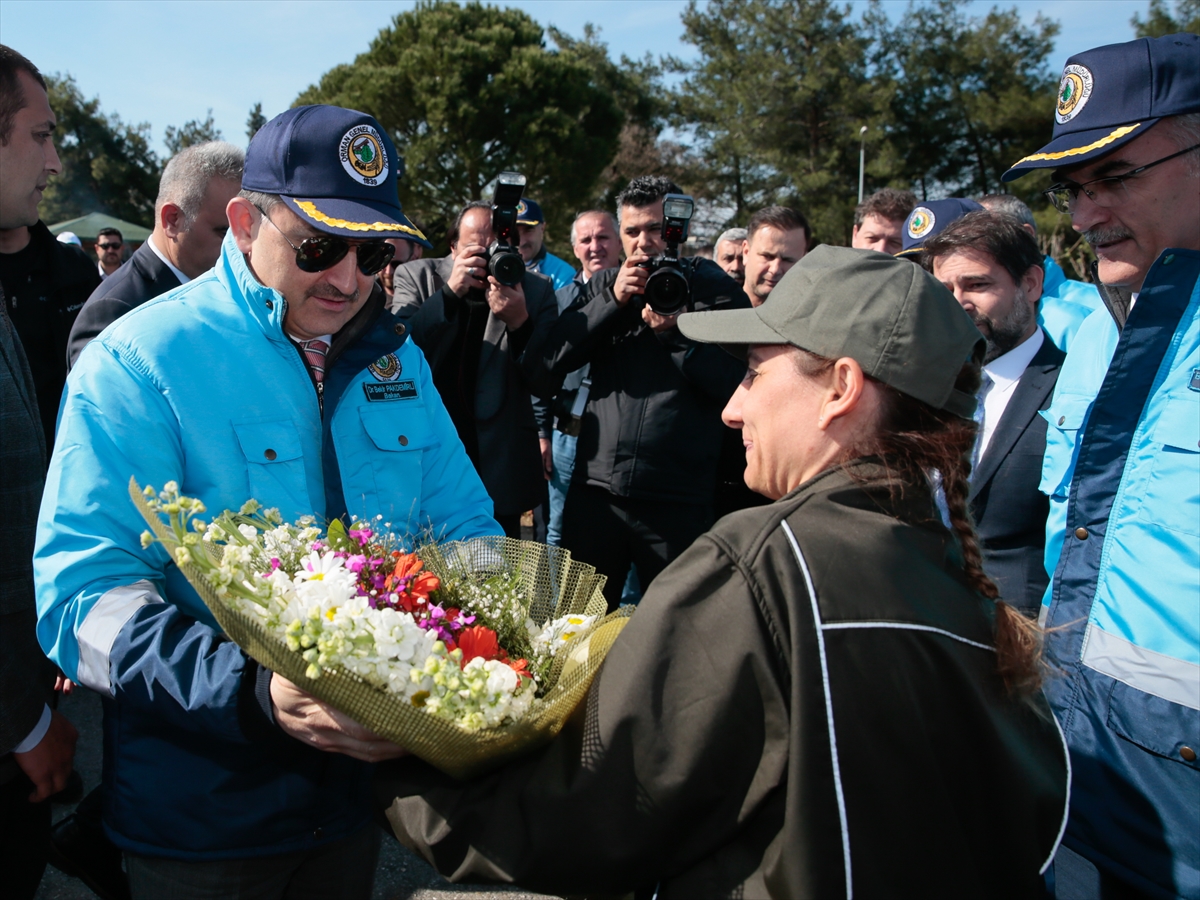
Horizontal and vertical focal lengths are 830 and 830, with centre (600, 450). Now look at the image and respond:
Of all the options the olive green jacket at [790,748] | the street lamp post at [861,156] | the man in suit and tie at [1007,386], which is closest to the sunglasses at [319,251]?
the olive green jacket at [790,748]

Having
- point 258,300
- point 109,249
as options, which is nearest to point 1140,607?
point 258,300

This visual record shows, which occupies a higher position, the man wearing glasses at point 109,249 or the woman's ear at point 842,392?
the man wearing glasses at point 109,249

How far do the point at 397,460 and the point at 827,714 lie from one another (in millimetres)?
1190

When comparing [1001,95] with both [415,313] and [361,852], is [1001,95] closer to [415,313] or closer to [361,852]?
[415,313]

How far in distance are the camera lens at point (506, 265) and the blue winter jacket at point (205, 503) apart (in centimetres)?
207

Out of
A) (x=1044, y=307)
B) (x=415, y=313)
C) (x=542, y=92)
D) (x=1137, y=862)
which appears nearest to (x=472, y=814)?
(x=1137, y=862)

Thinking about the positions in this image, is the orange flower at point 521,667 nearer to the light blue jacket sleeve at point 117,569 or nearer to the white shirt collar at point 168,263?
the light blue jacket sleeve at point 117,569

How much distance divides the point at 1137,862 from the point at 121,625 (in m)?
2.05

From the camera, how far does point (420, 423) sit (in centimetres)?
206

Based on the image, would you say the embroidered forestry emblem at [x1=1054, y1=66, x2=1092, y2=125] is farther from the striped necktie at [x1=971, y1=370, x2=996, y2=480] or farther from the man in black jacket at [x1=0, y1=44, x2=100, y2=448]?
the man in black jacket at [x1=0, y1=44, x2=100, y2=448]

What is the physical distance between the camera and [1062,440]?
2.29 meters

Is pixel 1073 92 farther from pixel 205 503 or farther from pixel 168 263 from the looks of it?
pixel 168 263

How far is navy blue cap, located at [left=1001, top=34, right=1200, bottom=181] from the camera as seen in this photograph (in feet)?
6.31

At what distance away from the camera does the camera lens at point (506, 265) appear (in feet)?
13.2
